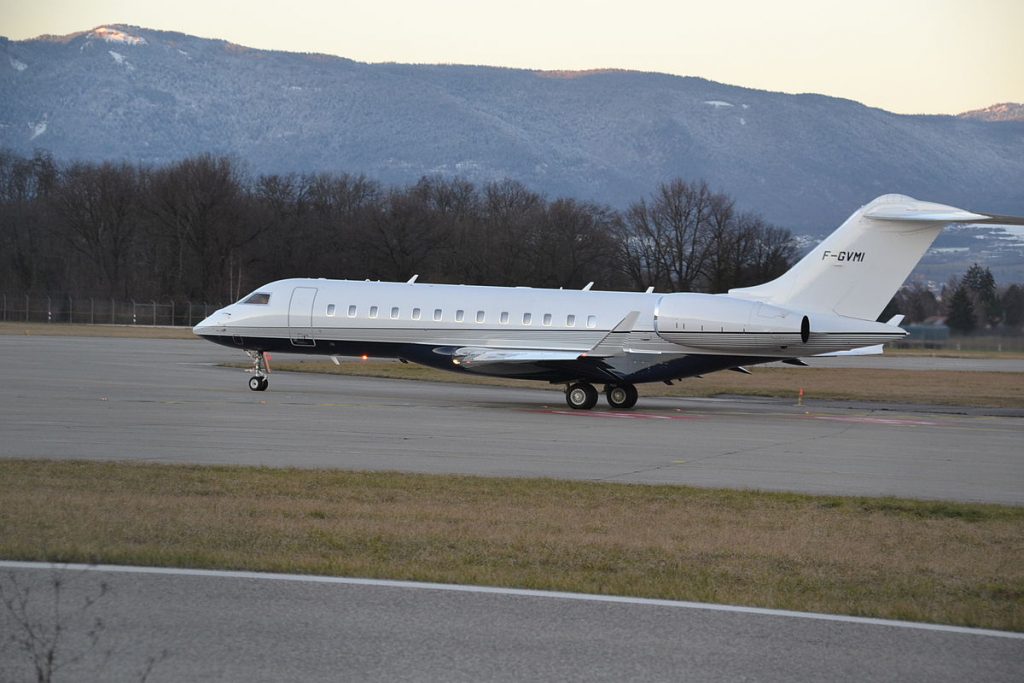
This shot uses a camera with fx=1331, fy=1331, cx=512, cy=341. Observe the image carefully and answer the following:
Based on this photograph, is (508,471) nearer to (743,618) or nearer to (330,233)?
(743,618)

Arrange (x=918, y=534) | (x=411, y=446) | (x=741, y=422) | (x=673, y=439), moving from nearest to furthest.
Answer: (x=918, y=534) < (x=411, y=446) < (x=673, y=439) < (x=741, y=422)

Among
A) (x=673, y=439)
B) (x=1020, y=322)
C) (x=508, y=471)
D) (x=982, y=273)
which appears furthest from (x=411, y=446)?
(x=982, y=273)

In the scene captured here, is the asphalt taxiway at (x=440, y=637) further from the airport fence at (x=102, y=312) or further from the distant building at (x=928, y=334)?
the airport fence at (x=102, y=312)

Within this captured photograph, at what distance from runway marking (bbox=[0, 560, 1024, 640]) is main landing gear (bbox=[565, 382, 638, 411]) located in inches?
840

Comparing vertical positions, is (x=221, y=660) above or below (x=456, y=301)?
below

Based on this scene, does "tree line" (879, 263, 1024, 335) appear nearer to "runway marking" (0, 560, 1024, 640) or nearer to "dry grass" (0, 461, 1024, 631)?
"dry grass" (0, 461, 1024, 631)

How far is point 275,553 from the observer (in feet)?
35.3

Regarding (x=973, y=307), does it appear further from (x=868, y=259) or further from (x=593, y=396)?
(x=593, y=396)

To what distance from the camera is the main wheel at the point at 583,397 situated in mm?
30969

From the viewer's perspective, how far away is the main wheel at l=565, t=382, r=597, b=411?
30969 mm

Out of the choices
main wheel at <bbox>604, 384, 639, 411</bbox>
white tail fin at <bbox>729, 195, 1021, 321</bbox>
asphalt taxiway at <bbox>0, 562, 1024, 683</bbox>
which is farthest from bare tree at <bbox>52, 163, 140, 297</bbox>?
asphalt taxiway at <bbox>0, 562, 1024, 683</bbox>

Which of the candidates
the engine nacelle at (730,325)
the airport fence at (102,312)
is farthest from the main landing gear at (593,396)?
the airport fence at (102,312)

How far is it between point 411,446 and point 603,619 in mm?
12166

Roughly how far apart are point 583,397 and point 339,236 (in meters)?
65.6
